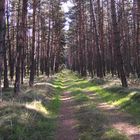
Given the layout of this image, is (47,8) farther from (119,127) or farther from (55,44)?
(119,127)

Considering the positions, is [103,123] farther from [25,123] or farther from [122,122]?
[25,123]

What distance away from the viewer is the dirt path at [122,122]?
35.1 ft

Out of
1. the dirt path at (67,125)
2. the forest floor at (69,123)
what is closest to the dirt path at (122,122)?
the forest floor at (69,123)

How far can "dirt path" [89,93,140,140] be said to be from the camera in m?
10.7

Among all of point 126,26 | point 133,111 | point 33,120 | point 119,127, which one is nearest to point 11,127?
point 33,120

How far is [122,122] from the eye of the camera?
490 inches

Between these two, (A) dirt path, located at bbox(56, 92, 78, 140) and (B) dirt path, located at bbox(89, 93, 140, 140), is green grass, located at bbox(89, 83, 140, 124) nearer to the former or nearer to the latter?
(B) dirt path, located at bbox(89, 93, 140, 140)

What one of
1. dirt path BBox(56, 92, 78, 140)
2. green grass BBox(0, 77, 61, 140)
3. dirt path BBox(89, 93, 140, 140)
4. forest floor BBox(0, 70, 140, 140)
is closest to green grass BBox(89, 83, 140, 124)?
forest floor BBox(0, 70, 140, 140)

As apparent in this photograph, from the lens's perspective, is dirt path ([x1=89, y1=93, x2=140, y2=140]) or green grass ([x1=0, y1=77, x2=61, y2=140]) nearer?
green grass ([x1=0, y1=77, x2=61, y2=140])

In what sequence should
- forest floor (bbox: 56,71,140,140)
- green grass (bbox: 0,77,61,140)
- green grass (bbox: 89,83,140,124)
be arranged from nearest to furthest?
green grass (bbox: 0,77,61,140) < forest floor (bbox: 56,71,140,140) < green grass (bbox: 89,83,140,124)

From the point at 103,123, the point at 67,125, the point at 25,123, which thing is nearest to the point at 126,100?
the point at 67,125

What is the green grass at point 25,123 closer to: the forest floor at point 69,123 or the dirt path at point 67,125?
the forest floor at point 69,123

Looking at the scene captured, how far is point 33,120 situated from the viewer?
11617 millimetres

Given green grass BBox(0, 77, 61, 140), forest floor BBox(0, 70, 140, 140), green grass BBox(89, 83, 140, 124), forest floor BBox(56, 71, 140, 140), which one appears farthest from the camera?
green grass BBox(89, 83, 140, 124)
